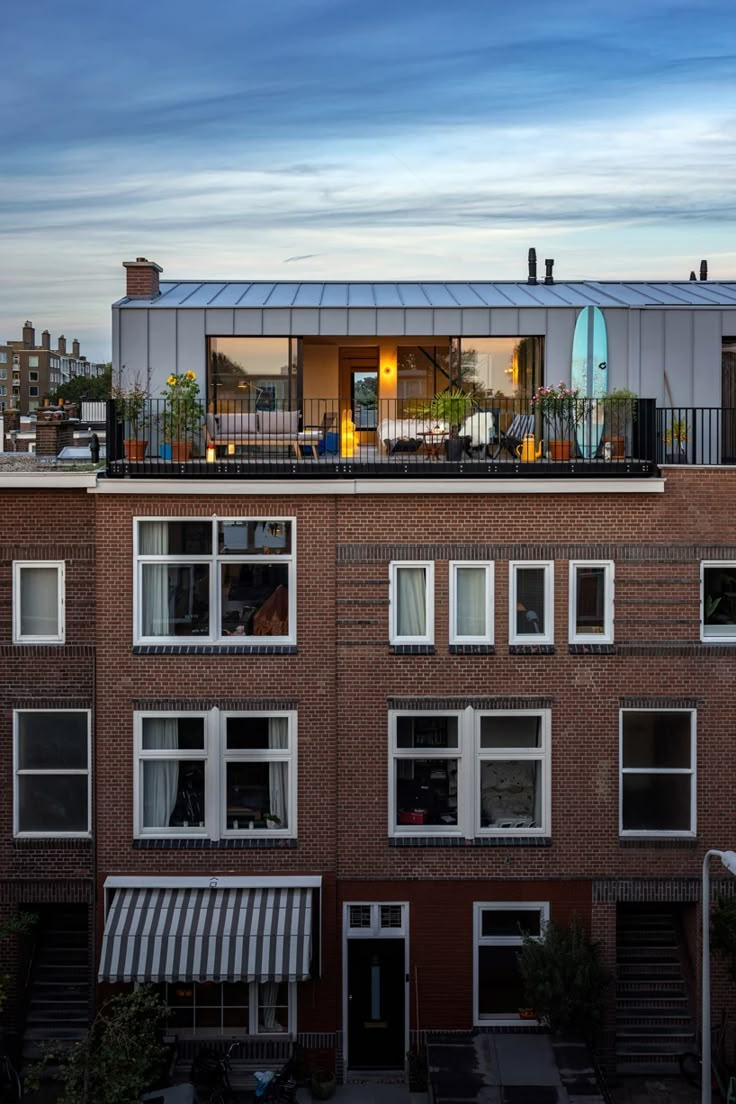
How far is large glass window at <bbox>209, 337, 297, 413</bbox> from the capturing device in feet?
81.4

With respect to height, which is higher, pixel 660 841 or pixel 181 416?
pixel 181 416

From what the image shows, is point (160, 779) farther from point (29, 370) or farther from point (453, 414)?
point (29, 370)

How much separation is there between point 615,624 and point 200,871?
801 centimetres

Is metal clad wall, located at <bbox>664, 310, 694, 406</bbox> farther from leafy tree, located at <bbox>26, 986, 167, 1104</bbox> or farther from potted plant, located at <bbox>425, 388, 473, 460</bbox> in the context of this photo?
leafy tree, located at <bbox>26, 986, 167, 1104</bbox>

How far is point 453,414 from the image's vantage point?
2244 centimetres

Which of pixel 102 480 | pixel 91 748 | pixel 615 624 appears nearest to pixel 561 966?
pixel 615 624

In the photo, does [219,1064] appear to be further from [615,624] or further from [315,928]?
[615,624]

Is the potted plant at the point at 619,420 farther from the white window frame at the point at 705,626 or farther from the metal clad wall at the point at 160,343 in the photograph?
the metal clad wall at the point at 160,343

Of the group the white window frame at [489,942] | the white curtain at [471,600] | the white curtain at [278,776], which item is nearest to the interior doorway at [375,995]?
the white window frame at [489,942]

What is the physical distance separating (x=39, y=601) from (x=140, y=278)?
750cm

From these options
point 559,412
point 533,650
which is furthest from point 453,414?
point 533,650

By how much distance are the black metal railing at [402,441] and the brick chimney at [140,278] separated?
3302 mm

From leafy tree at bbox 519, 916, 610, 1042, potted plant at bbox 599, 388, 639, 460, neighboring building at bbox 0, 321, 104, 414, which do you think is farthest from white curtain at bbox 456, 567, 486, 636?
neighboring building at bbox 0, 321, 104, 414

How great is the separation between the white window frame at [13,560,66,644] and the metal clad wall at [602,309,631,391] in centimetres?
1069
